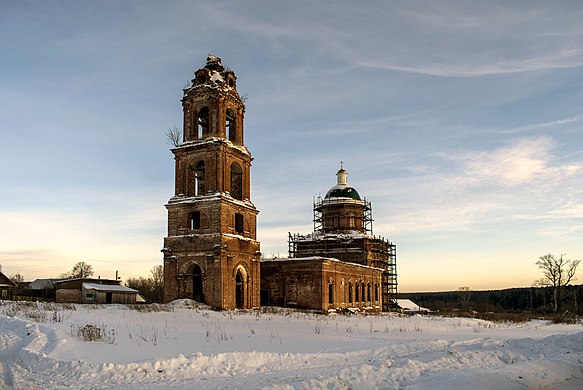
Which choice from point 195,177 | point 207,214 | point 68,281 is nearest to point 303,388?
point 207,214

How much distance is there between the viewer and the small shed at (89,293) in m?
36.8

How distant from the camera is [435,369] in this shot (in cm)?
1052

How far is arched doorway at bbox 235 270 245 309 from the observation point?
30172mm

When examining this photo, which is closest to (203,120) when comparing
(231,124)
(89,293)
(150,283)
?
(231,124)

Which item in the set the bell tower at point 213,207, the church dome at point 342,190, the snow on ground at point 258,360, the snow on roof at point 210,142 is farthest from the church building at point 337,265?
the snow on ground at point 258,360

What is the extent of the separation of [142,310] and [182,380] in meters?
14.3

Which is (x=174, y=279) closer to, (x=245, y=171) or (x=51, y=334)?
(x=245, y=171)

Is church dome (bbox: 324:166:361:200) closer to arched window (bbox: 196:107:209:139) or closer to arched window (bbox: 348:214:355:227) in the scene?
arched window (bbox: 348:214:355:227)

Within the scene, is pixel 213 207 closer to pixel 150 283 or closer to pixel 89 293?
pixel 89 293

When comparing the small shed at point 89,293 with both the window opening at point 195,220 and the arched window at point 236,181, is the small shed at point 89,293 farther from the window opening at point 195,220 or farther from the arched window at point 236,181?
the arched window at point 236,181

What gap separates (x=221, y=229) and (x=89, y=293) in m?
14.3

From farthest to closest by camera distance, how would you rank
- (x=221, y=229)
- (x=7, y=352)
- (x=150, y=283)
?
(x=150, y=283) → (x=221, y=229) → (x=7, y=352)

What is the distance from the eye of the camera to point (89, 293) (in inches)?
1452

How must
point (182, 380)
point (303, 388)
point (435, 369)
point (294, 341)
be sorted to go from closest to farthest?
Answer: point (303, 388), point (182, 380), point (435, 369), point (294, 341)
